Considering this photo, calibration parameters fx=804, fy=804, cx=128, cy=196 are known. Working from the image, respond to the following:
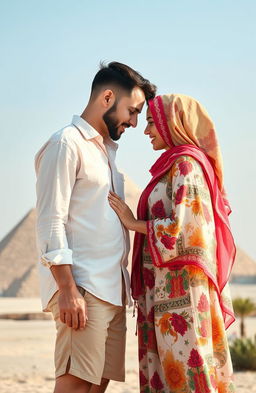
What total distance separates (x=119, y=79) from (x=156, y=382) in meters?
1.68

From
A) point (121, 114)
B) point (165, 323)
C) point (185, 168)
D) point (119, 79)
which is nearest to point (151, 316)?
point (165, 323)

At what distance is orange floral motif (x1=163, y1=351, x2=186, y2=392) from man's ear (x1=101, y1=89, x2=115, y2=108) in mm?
1394

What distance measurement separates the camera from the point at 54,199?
4078 millimetres

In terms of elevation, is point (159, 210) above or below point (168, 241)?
above

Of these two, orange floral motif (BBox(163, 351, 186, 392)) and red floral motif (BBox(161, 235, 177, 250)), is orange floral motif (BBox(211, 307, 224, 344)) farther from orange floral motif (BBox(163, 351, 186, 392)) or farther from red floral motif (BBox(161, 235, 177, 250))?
red floral motif (BBox(161, 235, 177, 250))

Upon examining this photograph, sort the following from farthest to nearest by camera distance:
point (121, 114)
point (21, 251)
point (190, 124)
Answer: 1. point (21, 251)
2. point (121, 114)
3. point (190, 124)

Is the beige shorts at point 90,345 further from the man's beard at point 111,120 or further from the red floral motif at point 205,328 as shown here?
the man's beard at point 111,120

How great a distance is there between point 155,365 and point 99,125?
1.36 m

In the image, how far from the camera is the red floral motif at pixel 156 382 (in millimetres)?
4305

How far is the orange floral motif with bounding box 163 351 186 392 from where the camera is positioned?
164 inches

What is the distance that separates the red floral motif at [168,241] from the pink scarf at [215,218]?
301 mm

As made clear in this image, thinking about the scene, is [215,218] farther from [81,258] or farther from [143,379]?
[143,379]

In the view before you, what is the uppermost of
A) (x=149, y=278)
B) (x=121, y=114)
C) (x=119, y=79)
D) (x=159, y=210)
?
(x=119, y=79)

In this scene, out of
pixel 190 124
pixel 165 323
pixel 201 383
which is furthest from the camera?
pixel 190 124
